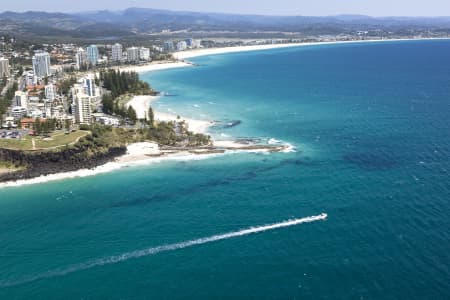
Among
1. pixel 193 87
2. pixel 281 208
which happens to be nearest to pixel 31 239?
pixel 281 208

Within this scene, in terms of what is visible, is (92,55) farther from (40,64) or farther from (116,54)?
(40,64)

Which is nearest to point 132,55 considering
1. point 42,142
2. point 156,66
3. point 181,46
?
point 156,66

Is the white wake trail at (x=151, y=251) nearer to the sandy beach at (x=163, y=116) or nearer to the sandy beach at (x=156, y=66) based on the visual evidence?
the sandy beach at (x=163, y=116)

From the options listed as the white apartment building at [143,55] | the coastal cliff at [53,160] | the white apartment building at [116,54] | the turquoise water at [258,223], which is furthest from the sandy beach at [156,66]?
the coastal cliff at [53,160]

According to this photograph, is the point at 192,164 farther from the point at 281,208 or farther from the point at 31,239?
the point at 31,239

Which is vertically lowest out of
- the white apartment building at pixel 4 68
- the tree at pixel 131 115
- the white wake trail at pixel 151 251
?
the white wake trail at pixel 151 251

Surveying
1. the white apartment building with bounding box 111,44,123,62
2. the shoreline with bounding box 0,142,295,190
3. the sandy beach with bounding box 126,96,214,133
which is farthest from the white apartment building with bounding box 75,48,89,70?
the shoreline with bounding box 0,142,295,190

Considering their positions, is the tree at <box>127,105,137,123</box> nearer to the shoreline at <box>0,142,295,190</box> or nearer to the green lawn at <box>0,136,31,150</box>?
the shoreline at <box>0,142,295,190</box>

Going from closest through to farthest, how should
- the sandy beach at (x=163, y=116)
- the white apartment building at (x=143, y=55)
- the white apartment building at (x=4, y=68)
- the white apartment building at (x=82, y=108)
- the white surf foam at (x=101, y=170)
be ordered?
the white surf foam at (x=101, y=170), the white apartment building at (x=82, y=108), the sandy beach at (x=163, y=116), the white apartment building at (x=4, y=68), the white apartment building at (x=143, y=55)
